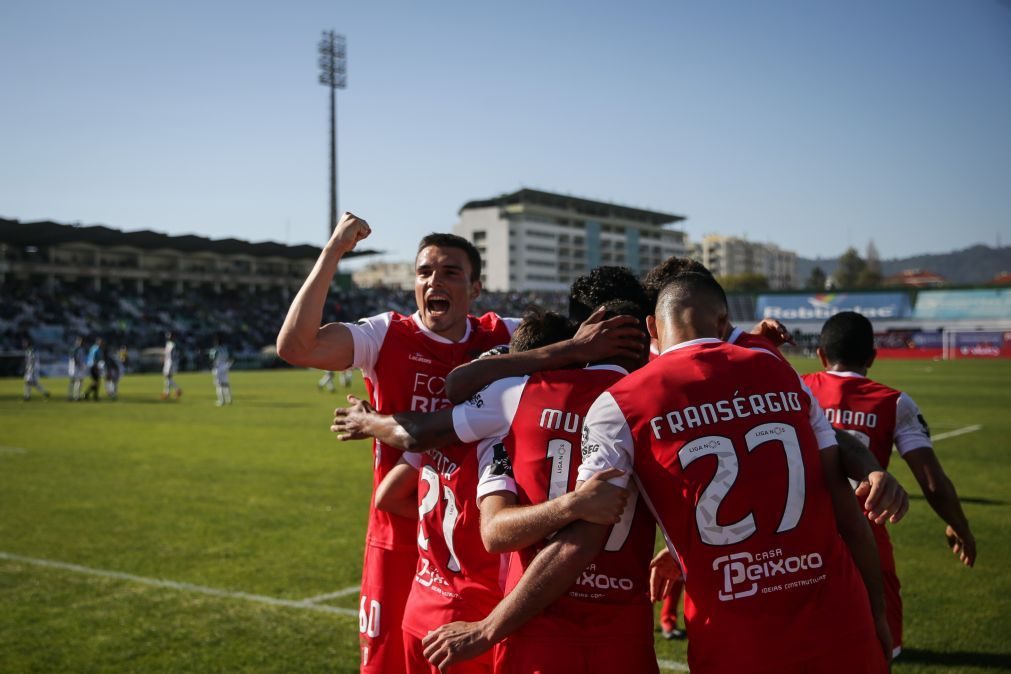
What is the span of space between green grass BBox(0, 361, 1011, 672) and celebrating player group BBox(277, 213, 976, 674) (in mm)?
3381

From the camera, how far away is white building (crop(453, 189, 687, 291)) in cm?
12825

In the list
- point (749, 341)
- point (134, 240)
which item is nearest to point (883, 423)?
point (749, 341)

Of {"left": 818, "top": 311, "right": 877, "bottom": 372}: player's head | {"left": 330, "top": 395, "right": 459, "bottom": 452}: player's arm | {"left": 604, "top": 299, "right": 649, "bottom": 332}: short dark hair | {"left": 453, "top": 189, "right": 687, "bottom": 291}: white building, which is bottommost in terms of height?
{"left": 330, "top": 395, "right": 459, "bottom": 452}: player's arm

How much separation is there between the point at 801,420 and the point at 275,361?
59398mm

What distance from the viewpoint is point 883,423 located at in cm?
488

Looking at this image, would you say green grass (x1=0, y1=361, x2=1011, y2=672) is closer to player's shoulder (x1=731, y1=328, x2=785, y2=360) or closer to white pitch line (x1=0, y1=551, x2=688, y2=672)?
white pitch line (x1=0, y1=551, x2=688, y2=672)

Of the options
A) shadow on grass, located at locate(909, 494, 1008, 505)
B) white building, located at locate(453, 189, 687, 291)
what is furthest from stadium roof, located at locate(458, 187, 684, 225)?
shadow on grass, located at locate(909, 494, 1008, 505)

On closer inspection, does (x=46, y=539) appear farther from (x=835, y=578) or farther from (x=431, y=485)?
(x=835, y=578)

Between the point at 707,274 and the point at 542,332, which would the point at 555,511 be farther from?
the point at 707,274

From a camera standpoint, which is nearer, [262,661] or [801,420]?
[801,420]

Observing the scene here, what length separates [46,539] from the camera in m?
9.35

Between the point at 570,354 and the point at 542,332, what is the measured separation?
317 mm

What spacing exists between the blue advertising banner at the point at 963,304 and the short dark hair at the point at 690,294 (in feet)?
226

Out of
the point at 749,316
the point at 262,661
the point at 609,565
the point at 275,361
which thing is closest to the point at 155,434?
the point at 262,661
